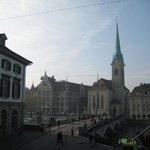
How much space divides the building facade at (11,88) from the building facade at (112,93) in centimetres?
6965

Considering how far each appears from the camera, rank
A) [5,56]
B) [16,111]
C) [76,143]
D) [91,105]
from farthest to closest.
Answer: [91,105] → [16,111] → [5,56] → [76,143]

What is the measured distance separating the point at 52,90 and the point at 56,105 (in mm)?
7560

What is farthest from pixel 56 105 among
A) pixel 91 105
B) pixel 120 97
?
pixel 120 97

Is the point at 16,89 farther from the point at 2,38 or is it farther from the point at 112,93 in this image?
the point at 112,93

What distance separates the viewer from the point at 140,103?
326 ft

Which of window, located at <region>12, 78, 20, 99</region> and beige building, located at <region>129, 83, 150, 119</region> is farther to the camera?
beige building, located at <region>129, 83, 150, 119</region>

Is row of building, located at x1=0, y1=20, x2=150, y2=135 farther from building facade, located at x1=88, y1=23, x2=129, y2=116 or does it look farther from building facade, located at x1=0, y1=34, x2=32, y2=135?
building facade, located at x1=0, y1=34, x2=32, y2=135

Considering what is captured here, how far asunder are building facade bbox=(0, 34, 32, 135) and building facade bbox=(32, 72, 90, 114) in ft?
255

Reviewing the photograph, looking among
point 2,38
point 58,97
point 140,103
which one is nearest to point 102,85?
point 140,103

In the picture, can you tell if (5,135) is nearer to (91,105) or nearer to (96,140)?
(96,140)

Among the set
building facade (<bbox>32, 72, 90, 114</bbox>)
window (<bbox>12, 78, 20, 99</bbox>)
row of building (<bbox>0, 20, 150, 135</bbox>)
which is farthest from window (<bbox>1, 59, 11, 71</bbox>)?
building facade (<bbox>32, 72, 90, 114</bbox>)

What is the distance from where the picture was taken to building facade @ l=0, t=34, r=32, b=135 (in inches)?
1291

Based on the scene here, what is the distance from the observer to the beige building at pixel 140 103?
3868 inches

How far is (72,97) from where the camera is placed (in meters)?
123
